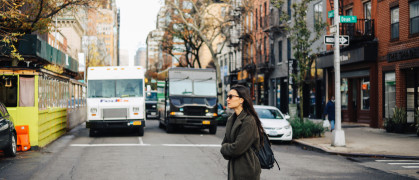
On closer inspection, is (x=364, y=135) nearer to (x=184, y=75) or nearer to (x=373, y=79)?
(x=373, y=79)

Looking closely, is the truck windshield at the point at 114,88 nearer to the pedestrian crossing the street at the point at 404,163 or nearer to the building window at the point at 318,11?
the pedestrian crossing the street at the point at 404,163

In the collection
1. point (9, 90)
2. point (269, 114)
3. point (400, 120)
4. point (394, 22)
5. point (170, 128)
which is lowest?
point (170, 128)

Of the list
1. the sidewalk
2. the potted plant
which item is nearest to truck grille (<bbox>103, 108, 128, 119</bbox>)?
the sidewalk

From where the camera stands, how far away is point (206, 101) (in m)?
21.7

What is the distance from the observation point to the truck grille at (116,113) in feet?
63.1

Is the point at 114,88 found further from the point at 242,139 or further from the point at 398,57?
the point at 242,139

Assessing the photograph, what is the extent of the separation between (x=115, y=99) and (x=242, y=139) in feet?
51.1

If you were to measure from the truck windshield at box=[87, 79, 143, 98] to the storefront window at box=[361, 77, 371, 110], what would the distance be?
A: 1274cm

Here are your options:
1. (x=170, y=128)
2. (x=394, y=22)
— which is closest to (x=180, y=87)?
(x=170, y=128)

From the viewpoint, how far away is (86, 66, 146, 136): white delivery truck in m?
19.2

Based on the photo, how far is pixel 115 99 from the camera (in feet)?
64.2

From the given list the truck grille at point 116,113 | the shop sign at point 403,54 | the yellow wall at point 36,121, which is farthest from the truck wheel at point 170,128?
the shop sign at point 403,54

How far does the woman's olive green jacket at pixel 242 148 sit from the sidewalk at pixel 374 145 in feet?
32.8

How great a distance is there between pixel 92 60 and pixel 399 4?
5140 cm
